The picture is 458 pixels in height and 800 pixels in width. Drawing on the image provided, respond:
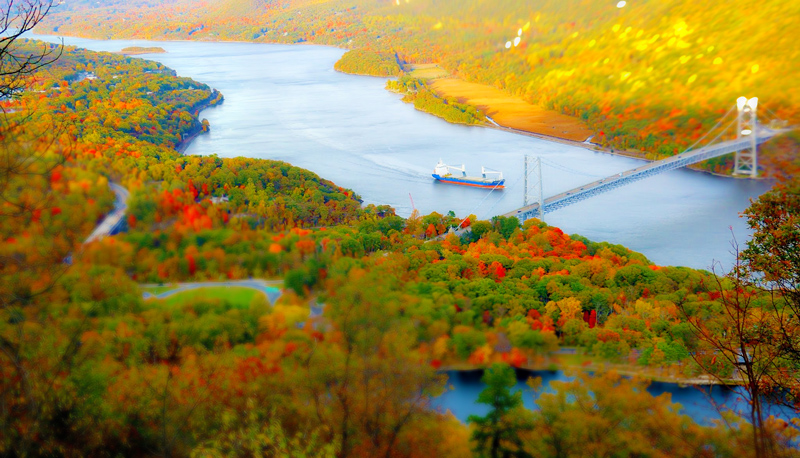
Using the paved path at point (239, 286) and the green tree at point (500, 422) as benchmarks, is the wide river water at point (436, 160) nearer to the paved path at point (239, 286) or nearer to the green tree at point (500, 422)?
Answer: the green tree at point (500, 422)

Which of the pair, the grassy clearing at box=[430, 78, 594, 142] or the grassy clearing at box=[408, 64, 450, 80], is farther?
the grassy clearing at box=[408, 64, 450, 80]

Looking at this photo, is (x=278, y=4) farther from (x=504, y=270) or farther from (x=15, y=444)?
(x=15, y=444)

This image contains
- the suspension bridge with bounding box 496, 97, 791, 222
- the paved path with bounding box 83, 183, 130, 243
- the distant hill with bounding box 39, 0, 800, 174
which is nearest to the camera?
the paved path with bounding box 83, 183, 130, 243

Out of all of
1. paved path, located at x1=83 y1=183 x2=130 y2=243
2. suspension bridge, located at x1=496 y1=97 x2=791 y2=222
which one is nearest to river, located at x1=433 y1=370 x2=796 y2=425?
paved path, located at x1=83 y1=183 x2=130 y2=243

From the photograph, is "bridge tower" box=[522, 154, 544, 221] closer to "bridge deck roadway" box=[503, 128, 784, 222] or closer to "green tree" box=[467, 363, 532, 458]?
"bridge deck roadway" box=[503, 128, 784, 222]

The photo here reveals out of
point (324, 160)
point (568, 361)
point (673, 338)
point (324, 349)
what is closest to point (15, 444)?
point (324, 349)
